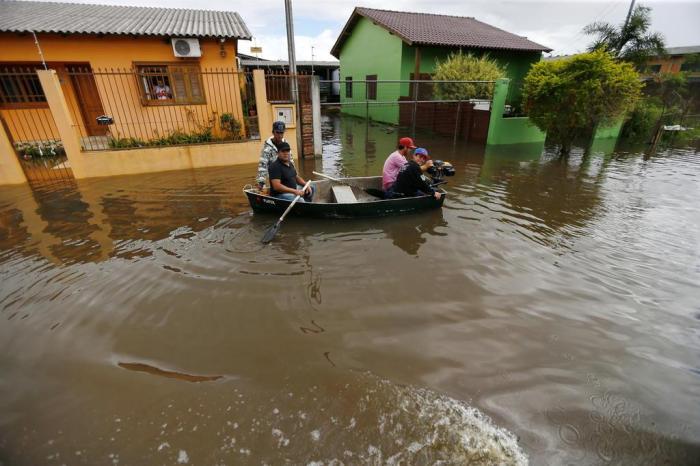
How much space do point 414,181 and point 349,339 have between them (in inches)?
145

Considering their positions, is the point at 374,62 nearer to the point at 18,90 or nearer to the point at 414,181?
the point at 18,90

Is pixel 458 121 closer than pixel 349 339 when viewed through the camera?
No

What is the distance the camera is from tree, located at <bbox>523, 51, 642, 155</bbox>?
9711mm

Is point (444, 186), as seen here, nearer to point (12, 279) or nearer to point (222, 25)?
point (12, 279)

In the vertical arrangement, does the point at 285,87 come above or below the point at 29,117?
above

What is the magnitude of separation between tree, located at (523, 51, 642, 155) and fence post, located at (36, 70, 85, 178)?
13.2 m

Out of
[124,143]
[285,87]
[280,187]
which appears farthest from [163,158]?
[280,187]

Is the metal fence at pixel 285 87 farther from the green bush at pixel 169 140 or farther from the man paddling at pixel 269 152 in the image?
the man paddling at pixel 269 152

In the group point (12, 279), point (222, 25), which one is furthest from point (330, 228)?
point (222, 25)

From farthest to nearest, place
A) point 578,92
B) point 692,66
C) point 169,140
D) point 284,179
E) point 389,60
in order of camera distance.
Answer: point 692,66, point 389,60, point 578,92, point 169,140, point 284,179

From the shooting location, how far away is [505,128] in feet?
42.4

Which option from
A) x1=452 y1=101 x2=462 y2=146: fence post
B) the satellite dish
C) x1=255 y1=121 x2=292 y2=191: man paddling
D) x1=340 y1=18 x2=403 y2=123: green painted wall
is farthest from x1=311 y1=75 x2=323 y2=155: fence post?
x1=340 y1=18 x2=403 y2=123: green painted wall

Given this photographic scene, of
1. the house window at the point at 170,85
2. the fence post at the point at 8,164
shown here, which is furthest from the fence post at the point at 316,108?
the fence post at the point at 8,164

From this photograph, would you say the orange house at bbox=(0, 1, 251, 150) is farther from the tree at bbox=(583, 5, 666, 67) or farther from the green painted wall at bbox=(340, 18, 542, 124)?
the tree at bbox=(583, 5, 666, 67)
